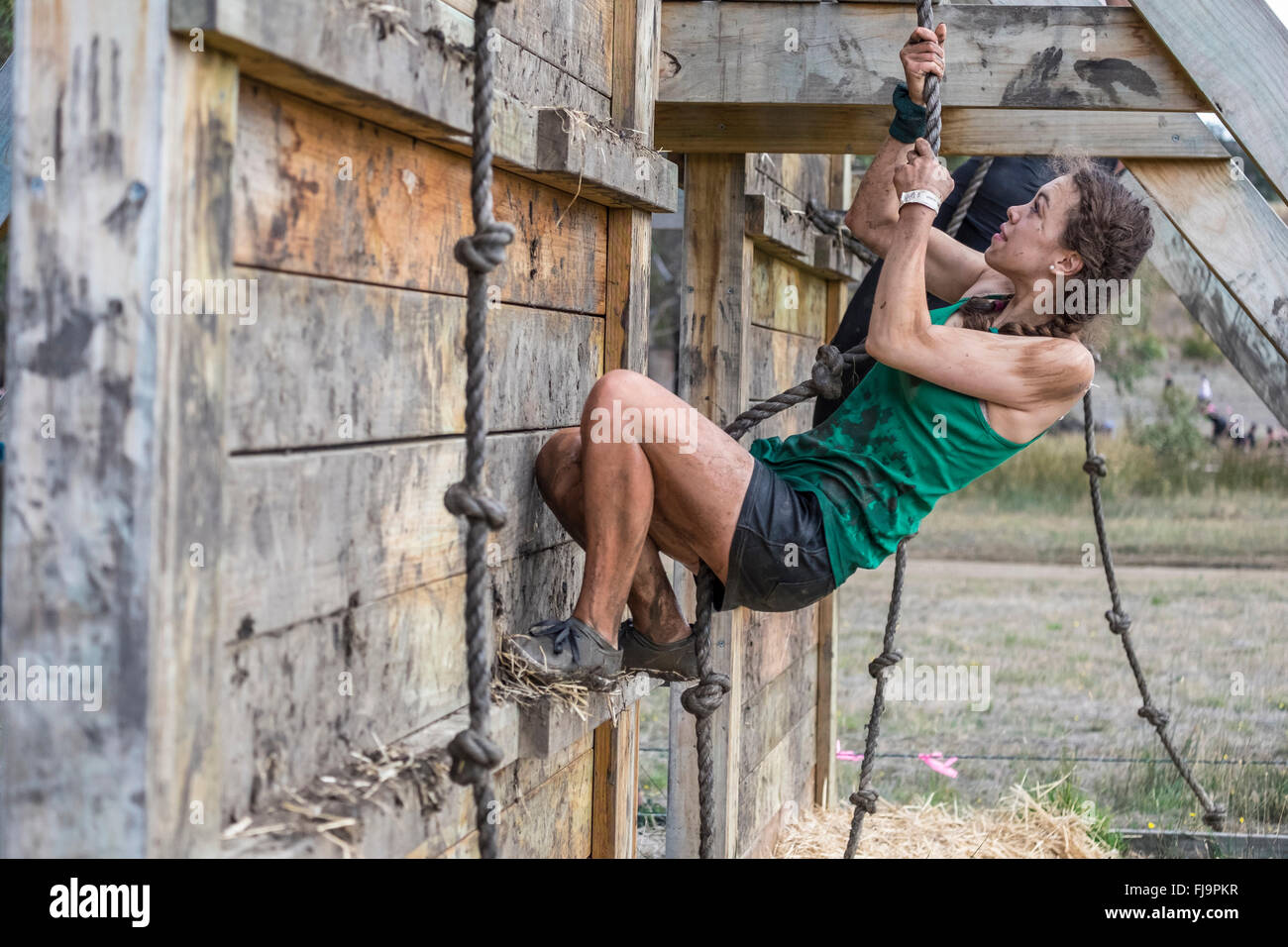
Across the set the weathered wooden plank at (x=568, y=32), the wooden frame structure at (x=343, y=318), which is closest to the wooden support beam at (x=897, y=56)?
the wooden frame structure at (x=343, y=318)

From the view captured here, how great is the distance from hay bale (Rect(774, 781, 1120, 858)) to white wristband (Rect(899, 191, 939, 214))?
289 cm

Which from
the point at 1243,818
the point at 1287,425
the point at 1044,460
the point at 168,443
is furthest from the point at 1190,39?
the point at 1044,460

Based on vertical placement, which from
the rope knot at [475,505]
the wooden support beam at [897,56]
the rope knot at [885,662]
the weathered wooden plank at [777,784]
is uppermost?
the wooden support beam at [897,56]

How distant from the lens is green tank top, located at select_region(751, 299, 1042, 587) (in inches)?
103

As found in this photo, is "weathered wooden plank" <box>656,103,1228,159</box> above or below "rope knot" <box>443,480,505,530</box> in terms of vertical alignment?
above

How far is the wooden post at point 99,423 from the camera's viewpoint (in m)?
1.34

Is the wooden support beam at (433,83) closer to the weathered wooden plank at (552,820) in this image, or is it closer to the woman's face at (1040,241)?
the woman's face at (1040,241)

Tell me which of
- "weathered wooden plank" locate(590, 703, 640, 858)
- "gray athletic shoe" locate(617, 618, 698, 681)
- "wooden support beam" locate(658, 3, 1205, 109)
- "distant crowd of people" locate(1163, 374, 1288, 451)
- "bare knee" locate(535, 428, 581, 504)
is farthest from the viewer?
"distant crowd of people" locate(1163, 374, 1288, 451)

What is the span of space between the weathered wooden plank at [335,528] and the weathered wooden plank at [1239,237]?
191 cm

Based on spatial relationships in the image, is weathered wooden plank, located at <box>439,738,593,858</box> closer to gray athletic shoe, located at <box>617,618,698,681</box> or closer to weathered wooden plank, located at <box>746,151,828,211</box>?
gray athletic shoe, located at <box>617,618,698,681</box>

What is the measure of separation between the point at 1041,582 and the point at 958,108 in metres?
6.89

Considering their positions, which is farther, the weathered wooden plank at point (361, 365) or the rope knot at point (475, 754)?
the rope knot at point (475, 754)

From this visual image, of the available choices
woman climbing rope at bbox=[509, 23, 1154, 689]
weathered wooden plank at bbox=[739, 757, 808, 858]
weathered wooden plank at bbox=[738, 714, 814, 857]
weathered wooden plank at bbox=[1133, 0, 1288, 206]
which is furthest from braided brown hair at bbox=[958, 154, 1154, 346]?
weathered wooden plank at bbox=[739, 757, 808, 858]

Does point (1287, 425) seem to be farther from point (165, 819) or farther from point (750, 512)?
point (165, 819)
